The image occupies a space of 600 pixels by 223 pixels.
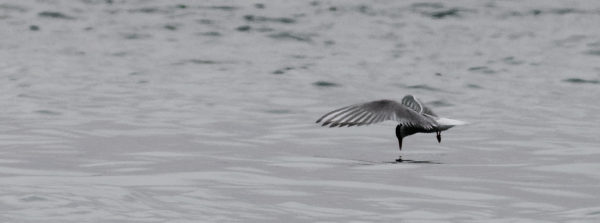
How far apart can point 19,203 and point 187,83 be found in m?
8.26

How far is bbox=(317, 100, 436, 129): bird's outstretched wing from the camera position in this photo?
41.7ft

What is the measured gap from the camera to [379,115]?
12.8m

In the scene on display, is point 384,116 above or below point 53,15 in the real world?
below

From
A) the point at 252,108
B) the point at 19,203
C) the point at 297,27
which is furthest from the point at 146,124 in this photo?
the point at 297,27

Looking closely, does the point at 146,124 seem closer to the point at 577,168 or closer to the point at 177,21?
the point at 577,168

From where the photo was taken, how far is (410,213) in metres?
11.1

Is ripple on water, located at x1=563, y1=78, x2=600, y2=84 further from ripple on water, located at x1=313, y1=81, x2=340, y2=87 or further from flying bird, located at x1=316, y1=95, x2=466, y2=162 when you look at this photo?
flying bird, located at x1=316, y1=95, x2=466, y2=162

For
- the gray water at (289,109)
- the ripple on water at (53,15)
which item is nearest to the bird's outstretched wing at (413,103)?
the gray water at (289,109)

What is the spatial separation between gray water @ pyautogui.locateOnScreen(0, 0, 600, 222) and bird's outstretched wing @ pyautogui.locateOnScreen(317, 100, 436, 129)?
19.9 inches

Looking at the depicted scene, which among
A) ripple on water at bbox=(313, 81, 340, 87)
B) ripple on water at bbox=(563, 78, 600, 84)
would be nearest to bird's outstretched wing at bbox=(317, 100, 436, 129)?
ripple on water at bbox=(313, 81, 340, 87)

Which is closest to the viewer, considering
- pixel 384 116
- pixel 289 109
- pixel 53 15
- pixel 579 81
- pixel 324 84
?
pixel 384 116

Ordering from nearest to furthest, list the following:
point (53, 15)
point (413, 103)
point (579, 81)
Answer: point (413, 103) → point (579, 81) → point (53, 15)

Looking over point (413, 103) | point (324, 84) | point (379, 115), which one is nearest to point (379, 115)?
point (379, 115)

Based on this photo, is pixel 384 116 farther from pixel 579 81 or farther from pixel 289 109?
pixel 579 81
